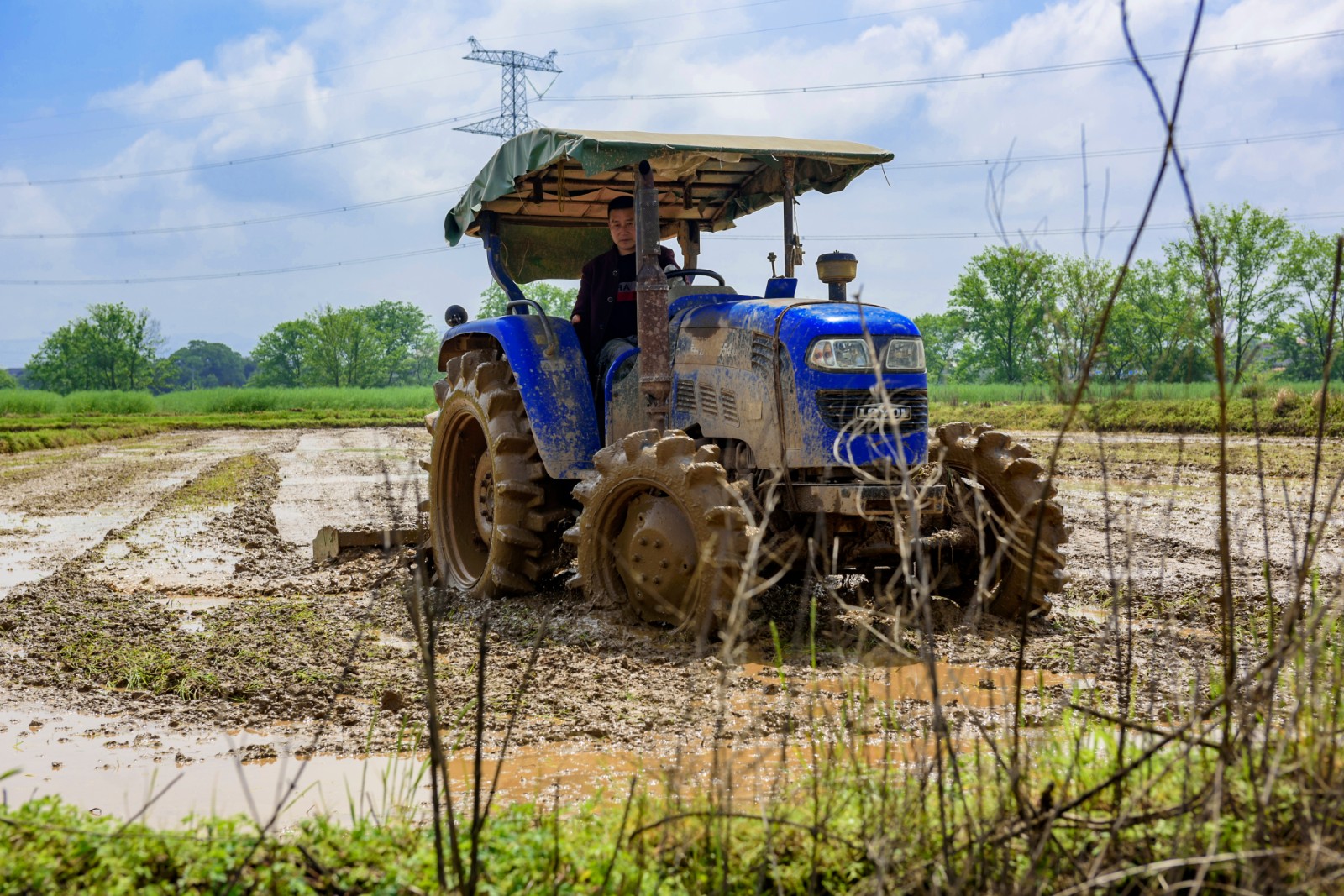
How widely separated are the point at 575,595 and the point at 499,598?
0.49 metres

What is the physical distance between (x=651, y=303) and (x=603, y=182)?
1.37 m

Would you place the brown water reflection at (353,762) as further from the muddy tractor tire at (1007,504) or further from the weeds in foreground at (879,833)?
the muddy tractor tire at (1007,504)

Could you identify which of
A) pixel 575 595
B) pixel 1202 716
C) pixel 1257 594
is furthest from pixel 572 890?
pixel 1257 594

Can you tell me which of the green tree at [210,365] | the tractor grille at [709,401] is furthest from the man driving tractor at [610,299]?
the green tree at [210,365]

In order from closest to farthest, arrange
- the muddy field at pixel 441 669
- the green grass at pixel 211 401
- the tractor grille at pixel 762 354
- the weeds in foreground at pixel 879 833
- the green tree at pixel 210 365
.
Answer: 1. the weeds in foreground at pixel 879 833
2. the muddy field at pixel 441 669
3. the tractor grille at pixel 762 354
4. the green grass at pixel 211 401
5. the green tree at pixel 210 365

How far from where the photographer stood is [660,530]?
217 inches

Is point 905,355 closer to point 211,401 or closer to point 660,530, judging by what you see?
point 660,530

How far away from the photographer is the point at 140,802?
11.9ft

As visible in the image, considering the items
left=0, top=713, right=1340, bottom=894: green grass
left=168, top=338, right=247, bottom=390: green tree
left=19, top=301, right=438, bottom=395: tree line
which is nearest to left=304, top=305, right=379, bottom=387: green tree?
left=19, top=301, right=438, bottom=395: tree line

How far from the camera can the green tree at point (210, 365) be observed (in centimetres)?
15825

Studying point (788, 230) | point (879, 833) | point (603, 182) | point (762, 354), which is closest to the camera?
point (879, 833)

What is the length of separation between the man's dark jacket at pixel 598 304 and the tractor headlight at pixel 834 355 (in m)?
1.54

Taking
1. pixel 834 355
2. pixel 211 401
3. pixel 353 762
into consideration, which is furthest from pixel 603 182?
pixel 211 401

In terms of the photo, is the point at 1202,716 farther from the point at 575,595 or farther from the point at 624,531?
the point at 575,595
